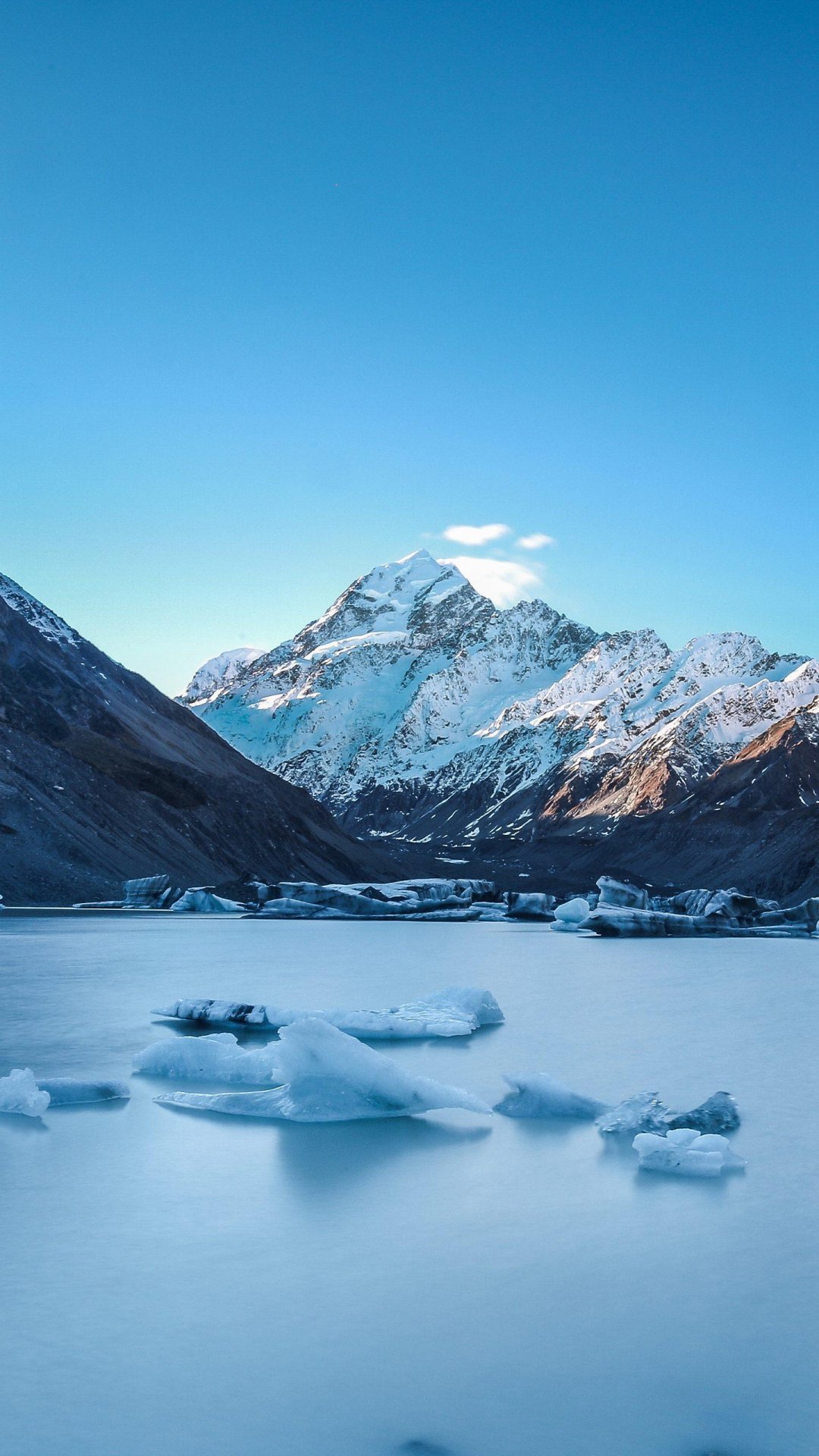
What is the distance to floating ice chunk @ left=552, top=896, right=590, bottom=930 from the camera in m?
67.6

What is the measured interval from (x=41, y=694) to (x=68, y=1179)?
101251 millimetres

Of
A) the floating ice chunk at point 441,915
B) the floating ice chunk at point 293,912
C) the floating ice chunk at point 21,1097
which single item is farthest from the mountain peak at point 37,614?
the floating ice chunk at point 21,1097

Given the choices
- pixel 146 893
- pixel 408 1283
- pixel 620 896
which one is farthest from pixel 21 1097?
pixel 146 893

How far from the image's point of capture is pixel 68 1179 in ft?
32.9

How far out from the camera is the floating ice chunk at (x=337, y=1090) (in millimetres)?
12719

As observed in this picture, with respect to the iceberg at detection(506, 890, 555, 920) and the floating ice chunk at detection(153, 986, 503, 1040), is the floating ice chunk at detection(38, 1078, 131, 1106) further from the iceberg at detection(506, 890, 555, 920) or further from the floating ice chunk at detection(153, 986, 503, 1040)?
the iceberg at detection(506, 890, 555, 920)

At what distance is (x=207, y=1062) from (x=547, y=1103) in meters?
4.40

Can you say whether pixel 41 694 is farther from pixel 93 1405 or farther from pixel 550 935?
pixel 93 1405

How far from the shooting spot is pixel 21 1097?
41.8ft

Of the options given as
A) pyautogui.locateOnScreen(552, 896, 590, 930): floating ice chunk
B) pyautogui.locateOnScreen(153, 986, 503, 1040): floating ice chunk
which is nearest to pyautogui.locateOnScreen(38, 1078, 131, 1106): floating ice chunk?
pyautogui.locateOnScreen(153, 986, 503, 1040): floating ice chunk

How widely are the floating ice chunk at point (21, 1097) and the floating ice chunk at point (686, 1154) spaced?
6090 mm

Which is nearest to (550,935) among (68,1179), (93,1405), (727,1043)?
(727,1043)

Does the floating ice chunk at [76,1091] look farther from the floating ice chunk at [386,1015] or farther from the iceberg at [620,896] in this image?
the iceberg at [620,896]

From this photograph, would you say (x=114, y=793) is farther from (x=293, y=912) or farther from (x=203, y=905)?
(x=293, y=912)
